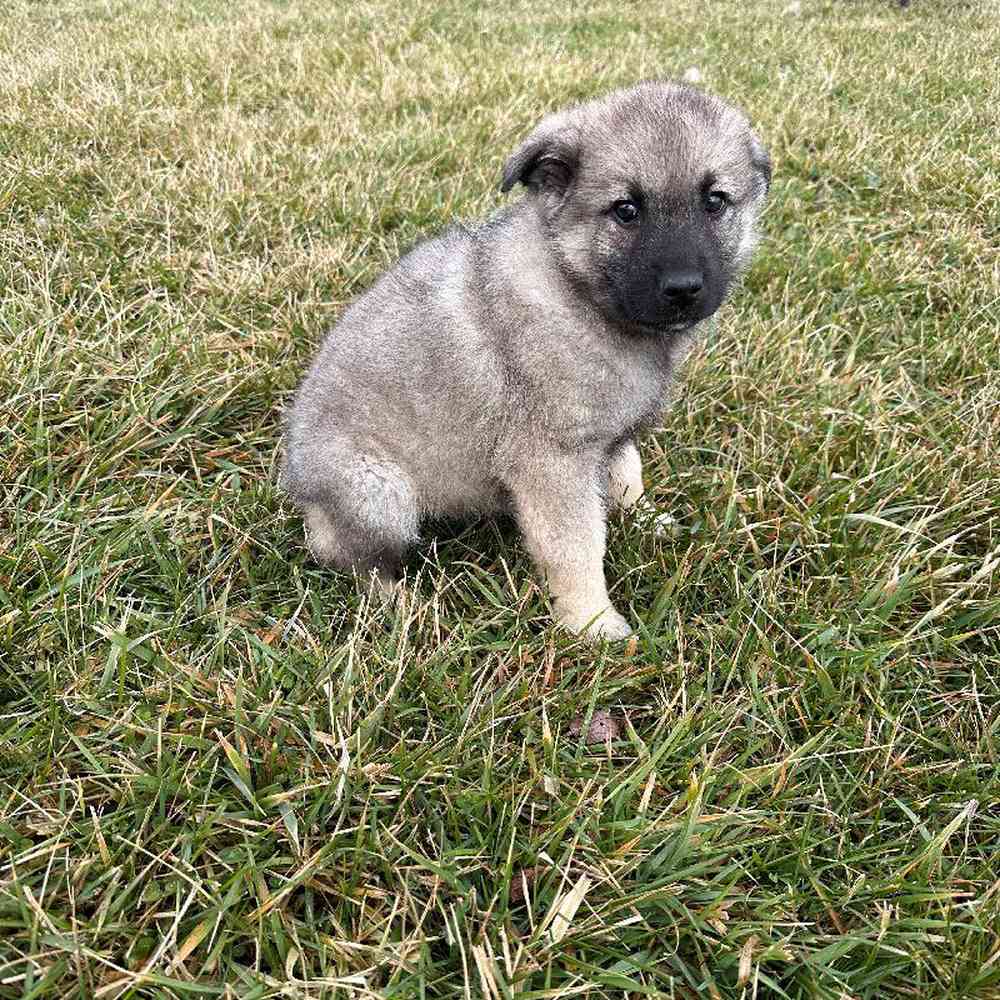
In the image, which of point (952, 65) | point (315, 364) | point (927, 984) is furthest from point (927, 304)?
point (952, 65)

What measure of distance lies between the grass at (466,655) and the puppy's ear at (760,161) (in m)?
0.98

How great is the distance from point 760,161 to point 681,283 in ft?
2.26

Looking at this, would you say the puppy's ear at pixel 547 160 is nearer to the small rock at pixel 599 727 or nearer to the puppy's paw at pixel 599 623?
the puppy's paw at pixel 599 623

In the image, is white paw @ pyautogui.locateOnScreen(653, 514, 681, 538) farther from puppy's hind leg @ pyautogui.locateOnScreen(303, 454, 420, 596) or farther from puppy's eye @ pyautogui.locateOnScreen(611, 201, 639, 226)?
puppy's eye @ pyautogui.locateOnScreen(611, 201, 639, 226)

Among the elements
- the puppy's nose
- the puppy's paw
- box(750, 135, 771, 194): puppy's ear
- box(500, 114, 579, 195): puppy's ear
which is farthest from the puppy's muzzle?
the puppy's paw

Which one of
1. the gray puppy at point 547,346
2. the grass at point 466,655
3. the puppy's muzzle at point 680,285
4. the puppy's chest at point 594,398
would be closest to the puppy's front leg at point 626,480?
the grass at point 466,655

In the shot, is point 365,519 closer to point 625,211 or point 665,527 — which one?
point 665,527

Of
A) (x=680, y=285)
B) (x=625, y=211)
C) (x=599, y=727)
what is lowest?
(x=599, y=727)

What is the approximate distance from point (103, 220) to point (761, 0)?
10308 millimetres

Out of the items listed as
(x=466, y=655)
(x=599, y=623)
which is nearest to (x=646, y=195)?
(x=599, y=623)

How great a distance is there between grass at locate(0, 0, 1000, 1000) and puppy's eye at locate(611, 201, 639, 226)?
1.04 m

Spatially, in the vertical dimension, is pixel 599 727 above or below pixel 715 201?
below

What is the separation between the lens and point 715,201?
239 cm

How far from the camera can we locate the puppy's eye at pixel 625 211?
2.33 meters
